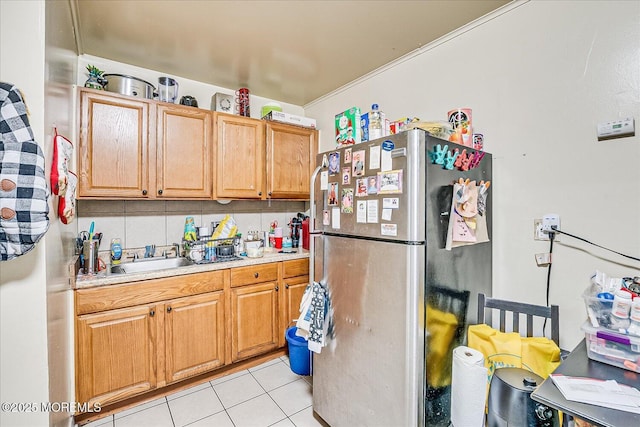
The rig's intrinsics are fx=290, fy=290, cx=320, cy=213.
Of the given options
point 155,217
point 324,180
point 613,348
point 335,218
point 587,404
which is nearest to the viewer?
point 587,404

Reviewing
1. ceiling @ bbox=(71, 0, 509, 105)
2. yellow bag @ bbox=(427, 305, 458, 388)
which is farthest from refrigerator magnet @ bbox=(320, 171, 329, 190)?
ceiling @ bbox=(71, 0, 509, 105)

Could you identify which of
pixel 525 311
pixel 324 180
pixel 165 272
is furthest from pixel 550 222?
pixel 165 272

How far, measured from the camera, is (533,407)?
115 centimetres

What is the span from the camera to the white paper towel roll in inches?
52.5

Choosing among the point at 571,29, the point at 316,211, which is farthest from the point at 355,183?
the point at 571,29

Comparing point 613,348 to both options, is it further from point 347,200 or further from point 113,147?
point 113,147

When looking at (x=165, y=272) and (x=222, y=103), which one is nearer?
(x=165, y=272)

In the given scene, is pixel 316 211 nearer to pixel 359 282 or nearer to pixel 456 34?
pixel 359 282

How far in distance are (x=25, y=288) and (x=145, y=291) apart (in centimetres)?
104

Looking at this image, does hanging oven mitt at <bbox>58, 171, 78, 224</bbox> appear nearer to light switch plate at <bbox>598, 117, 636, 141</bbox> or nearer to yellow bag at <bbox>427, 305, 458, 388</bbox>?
yellow bag at <bbox>427, 305, 458, 388</bbox>

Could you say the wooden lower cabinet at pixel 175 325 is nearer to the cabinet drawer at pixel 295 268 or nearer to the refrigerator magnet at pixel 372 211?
the cabinet drawer at pixel 295 268

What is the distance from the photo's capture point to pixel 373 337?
1432 mm

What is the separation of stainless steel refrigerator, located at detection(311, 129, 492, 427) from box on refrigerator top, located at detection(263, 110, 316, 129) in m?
1.29

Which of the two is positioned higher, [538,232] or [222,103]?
[222,103]
